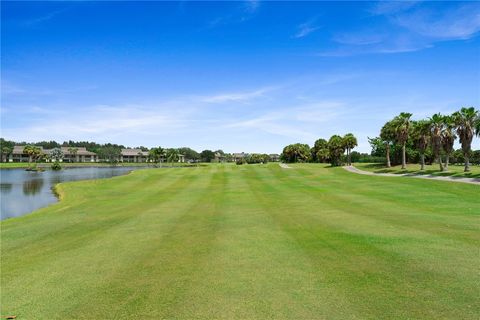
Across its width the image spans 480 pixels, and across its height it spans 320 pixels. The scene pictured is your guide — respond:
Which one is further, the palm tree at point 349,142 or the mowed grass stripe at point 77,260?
the palm tree at point 349,142

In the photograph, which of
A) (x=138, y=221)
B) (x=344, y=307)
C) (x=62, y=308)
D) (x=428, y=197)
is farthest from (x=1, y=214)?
(x=428, y=197)

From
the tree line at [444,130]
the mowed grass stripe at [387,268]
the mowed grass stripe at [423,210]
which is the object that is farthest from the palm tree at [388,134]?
the mowed grass stripe at [387,268]

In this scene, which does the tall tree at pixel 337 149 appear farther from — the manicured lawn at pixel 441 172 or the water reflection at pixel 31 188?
the water reflection at pixel 31 188

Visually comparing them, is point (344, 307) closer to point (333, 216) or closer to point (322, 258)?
point (322, 258)

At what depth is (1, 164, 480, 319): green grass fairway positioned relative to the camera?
6906mm

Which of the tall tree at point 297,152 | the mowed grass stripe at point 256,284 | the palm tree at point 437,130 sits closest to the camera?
the mowed grass stripe at point 256,284

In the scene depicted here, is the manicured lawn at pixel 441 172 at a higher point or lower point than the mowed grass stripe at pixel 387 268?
higher

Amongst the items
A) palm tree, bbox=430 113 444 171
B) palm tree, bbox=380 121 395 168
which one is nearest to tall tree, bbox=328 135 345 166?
palm tree, bbox=380 121 395 168

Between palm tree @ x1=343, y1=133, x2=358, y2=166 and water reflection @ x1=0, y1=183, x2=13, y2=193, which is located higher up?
palm tree @ x1=343, y1=133, x2=358, y2=166

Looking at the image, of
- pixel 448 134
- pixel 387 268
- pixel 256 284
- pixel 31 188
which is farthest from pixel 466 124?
pixel 31 188

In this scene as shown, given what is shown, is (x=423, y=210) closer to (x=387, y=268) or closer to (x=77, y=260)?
Result: (x=387, y=268)

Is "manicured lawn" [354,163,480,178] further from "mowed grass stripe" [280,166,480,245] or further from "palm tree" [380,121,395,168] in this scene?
"mowed grass stripe" [280,166,480,245]

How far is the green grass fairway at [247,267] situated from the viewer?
6.91 meters

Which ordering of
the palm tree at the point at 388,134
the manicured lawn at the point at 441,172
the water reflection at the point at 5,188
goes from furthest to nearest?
1. the palm tree at the point at 388,134
2. the water reflection at the point at 5,188
3. the manicured lawn at the point at 441,172
